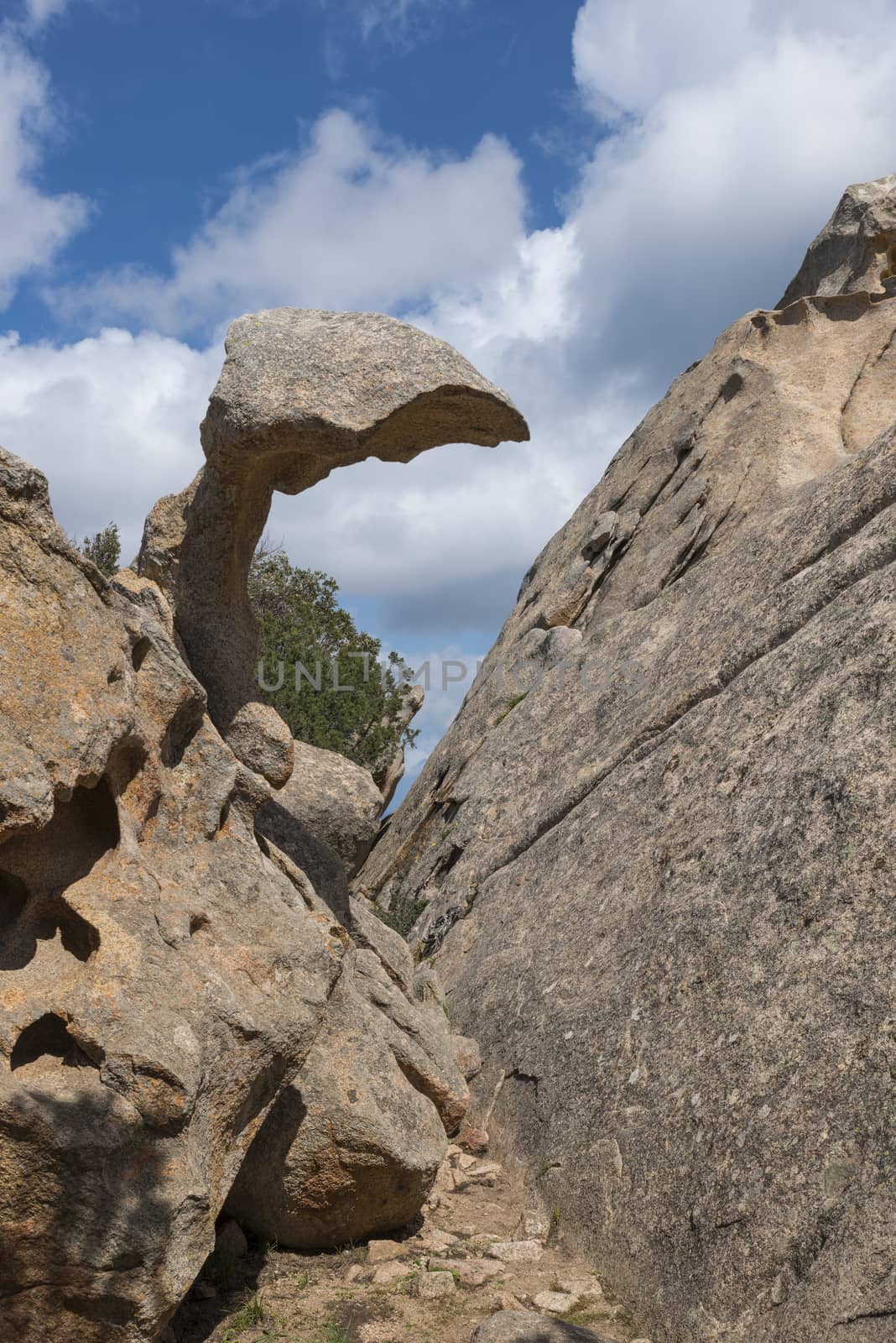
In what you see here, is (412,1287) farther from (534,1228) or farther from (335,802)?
(335,802)

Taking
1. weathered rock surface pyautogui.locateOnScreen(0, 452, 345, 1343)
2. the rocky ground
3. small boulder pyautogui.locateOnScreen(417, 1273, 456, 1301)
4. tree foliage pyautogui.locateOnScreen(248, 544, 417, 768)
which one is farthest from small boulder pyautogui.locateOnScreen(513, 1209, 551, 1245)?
tree foliage pyautogui.locateOnScreen(248, 544, 417, 768)

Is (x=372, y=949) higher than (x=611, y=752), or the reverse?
(x=611, y=752)

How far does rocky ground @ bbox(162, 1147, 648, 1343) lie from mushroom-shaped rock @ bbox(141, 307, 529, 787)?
364 cm

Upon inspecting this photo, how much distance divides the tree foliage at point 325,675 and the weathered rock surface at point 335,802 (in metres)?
10.8

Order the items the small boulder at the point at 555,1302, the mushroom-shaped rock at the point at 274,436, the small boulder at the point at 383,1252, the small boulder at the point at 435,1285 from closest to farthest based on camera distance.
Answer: the small boulder at the point at 555,1302 → the small boulder at the point at 435,1285 → the small boulder at the point at 383,1252 → the mushroom-shaped rock at the point at 274,436

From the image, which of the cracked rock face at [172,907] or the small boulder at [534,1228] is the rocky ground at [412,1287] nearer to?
the small boulder at [534,1228]

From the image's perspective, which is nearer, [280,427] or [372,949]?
[280,427]

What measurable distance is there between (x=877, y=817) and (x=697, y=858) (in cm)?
191

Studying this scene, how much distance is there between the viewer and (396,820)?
20.5 metres

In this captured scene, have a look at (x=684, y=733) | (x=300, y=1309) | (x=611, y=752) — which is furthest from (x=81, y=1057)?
(x=611, y=752)

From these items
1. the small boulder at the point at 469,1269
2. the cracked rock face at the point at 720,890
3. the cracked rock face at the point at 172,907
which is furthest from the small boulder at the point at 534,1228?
the cracked rock face at the point at 172,907

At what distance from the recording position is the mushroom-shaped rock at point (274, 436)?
25.9ft

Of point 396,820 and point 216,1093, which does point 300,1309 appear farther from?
point 396,820

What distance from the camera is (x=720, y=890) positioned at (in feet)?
27.2
